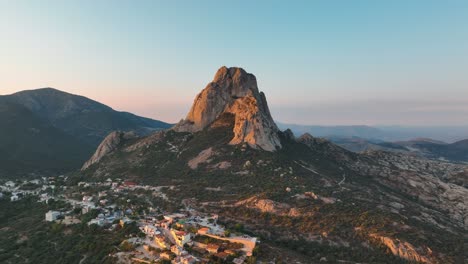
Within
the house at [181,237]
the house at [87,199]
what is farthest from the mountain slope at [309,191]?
the house at [87,199]

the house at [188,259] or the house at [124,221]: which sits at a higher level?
the house at [124,221]

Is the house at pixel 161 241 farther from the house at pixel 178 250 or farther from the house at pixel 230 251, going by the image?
the house at pixel 230 251

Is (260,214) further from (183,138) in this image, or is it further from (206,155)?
(183,138)

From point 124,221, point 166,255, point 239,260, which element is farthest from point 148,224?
point 239,260

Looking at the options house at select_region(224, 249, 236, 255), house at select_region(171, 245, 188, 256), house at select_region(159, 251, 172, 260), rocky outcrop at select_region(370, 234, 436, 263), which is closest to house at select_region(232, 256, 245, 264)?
house at select_region(224, 249, 236, 255)

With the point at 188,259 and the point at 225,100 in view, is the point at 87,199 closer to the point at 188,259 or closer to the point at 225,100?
the point at 188,259

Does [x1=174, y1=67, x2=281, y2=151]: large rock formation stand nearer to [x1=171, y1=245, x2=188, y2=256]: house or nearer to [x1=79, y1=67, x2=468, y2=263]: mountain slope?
[x1=79, y1=67, x2=468, y2=263]: mountain slope
